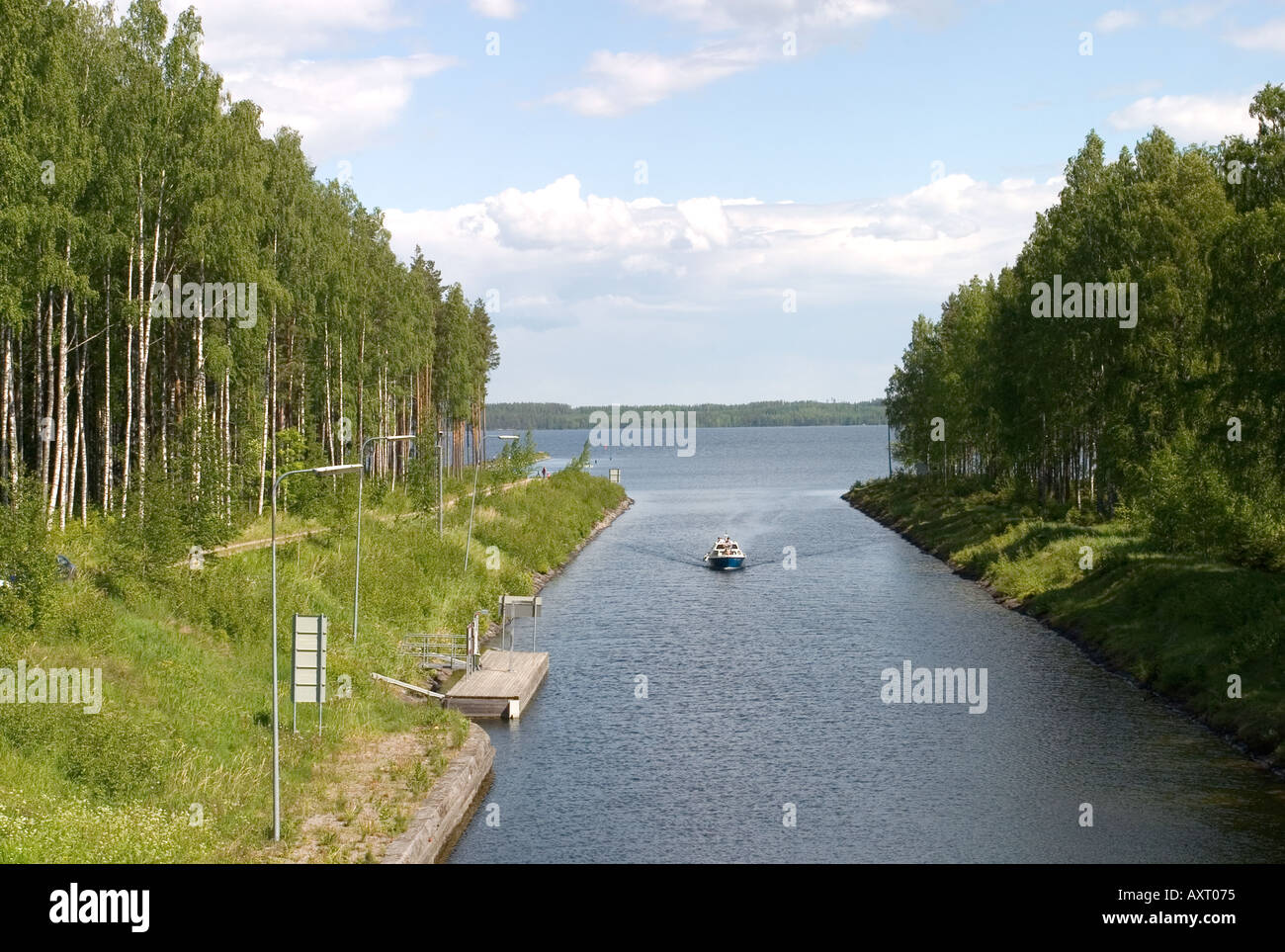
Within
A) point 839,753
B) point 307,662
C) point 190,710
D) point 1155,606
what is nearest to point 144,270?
point 190,710

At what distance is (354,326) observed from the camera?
68.3 meters

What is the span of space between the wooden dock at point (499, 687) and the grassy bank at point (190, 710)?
2.05 meters

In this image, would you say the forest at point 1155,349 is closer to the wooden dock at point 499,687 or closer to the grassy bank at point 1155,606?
the grassy bank at point 1155,606

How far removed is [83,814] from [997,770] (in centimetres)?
2213

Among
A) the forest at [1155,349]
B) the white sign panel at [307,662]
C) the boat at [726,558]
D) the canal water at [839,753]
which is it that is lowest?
the canal water at [839,753]

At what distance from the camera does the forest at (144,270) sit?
3388 cm

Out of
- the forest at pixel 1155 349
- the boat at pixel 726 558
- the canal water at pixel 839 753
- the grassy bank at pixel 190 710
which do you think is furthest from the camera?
the boat at pixel 726 558

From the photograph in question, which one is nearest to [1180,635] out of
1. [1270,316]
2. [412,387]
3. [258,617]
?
[1270,316]

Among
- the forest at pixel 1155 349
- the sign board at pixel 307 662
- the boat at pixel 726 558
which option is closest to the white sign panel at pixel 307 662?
the sign board at pixel 307 662

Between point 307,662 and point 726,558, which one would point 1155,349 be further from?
point 307,662

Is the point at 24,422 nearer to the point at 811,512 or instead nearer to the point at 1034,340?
the point at 1034,340

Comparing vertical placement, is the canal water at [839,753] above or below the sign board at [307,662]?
below

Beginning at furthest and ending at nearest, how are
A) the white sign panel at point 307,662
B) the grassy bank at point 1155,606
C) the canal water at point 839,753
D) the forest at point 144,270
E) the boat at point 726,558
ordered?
the boat at point 726,558 < the grassy bank at point 1155,606 < the forest at point 144,270 < the canal water at point 839,753 < the white sign panel at point 307,662

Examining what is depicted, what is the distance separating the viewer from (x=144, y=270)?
43812mm
